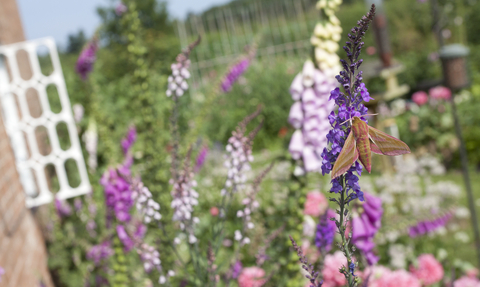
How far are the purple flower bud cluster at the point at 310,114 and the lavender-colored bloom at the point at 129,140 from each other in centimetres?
147

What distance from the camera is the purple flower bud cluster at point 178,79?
126 cm

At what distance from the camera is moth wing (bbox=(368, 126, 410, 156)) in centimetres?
65

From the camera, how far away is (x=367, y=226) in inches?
51.1

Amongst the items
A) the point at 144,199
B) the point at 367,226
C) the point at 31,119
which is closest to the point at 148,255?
the point at 144,199

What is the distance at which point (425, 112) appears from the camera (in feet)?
20.9

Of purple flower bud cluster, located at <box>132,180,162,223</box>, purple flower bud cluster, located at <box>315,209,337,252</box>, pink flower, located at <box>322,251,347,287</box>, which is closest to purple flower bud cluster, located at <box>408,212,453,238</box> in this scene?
pink flower, located at <box>322,251,347,287</box>

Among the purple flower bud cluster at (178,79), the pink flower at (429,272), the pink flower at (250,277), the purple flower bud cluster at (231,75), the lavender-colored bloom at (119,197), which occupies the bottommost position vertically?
the pink flower at (429,272)

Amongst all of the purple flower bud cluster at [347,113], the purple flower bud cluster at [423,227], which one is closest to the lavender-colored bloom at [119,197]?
the purple flower bud cluster at [347,113]

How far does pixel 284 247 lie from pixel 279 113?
6634mm

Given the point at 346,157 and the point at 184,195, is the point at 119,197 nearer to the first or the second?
the point at 184,195

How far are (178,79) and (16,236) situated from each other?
180cm

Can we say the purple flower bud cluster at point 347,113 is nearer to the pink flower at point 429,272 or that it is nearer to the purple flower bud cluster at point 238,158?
the purple flower bud cluster at point 238,158

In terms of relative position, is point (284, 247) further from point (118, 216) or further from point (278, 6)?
point (278, 6)

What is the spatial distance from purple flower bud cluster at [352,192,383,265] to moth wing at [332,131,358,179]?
738 mm
